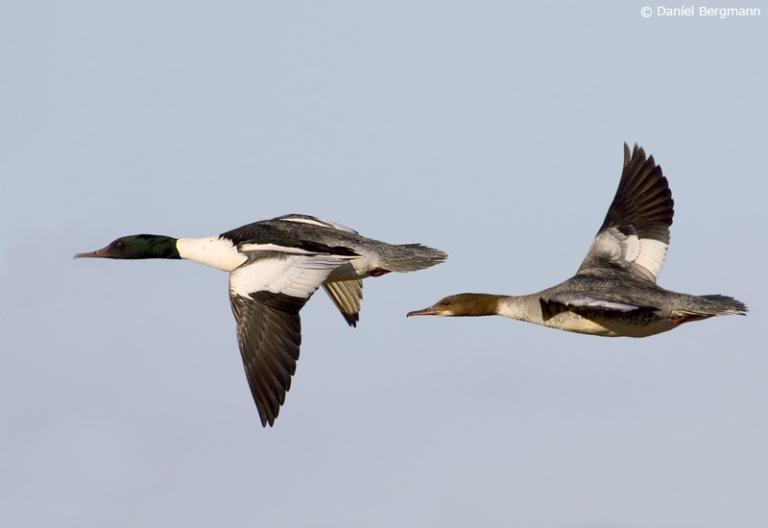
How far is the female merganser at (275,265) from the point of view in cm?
1470

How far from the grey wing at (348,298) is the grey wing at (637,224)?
288 centimetres

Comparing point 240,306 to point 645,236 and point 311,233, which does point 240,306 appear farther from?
point 645,236

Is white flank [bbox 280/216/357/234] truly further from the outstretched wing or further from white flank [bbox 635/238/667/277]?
white flank [bbox 635/238/667/277]

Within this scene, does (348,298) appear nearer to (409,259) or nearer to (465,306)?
(409,259)

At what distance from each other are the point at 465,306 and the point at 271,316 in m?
1.95

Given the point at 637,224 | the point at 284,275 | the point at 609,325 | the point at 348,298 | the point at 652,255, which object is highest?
the point at 637,224

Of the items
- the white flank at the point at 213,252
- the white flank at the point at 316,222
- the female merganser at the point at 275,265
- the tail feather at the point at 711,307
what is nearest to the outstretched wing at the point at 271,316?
the female merganser at the point at 275,265

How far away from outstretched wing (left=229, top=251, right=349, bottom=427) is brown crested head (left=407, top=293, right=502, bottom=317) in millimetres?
1073

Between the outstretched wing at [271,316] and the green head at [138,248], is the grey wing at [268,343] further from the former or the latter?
the green head at [138,248]

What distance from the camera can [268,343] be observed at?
14.7 meters

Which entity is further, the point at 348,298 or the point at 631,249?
the point at 348,298

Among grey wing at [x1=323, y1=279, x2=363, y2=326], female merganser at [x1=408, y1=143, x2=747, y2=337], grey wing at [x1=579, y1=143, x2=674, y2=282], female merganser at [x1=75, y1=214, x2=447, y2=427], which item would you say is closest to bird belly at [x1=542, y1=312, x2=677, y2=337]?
female merganser at [x1=408, y1=143, x2=747, y2=337]

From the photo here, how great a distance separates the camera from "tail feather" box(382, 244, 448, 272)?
16.2 m

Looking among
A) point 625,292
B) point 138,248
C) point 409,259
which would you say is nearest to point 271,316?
point 409,259
